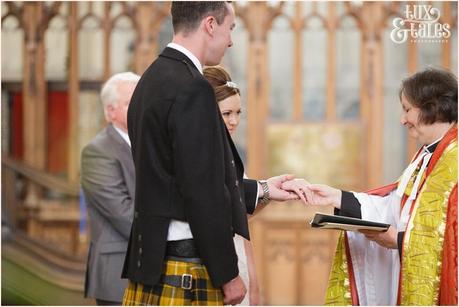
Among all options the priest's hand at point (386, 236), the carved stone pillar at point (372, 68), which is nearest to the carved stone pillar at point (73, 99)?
the carved stone pillar at point (372, 68)

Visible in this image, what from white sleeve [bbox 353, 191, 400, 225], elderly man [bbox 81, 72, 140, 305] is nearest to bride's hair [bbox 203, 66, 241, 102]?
white sleeve [bbox 353, 191, 400, 225]

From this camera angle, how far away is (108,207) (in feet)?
12.1

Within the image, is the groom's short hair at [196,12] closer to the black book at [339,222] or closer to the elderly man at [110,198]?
the black book at [339,222]

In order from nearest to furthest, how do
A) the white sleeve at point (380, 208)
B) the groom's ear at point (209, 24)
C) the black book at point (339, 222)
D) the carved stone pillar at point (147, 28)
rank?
the groom's ear at point (209, 24) → the black book at point (339, 222) → the white sleeve at point (380, 208) → the carved stone pillar at point (147, 28)

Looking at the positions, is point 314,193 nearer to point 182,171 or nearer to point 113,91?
point 182,171

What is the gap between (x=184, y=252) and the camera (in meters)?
2.47

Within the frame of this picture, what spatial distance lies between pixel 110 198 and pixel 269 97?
3.37 meters

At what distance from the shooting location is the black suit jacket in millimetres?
2385

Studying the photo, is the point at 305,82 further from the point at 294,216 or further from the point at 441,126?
the point at 441,126

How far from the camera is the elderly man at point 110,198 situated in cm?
369

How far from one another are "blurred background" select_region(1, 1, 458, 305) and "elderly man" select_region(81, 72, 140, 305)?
2.93 metres

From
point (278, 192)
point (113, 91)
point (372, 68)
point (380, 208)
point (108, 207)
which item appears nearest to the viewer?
point (278, 192)

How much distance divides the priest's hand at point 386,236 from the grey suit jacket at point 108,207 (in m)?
1.13

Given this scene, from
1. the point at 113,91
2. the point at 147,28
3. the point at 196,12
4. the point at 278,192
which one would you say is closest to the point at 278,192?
the point at 278,192
